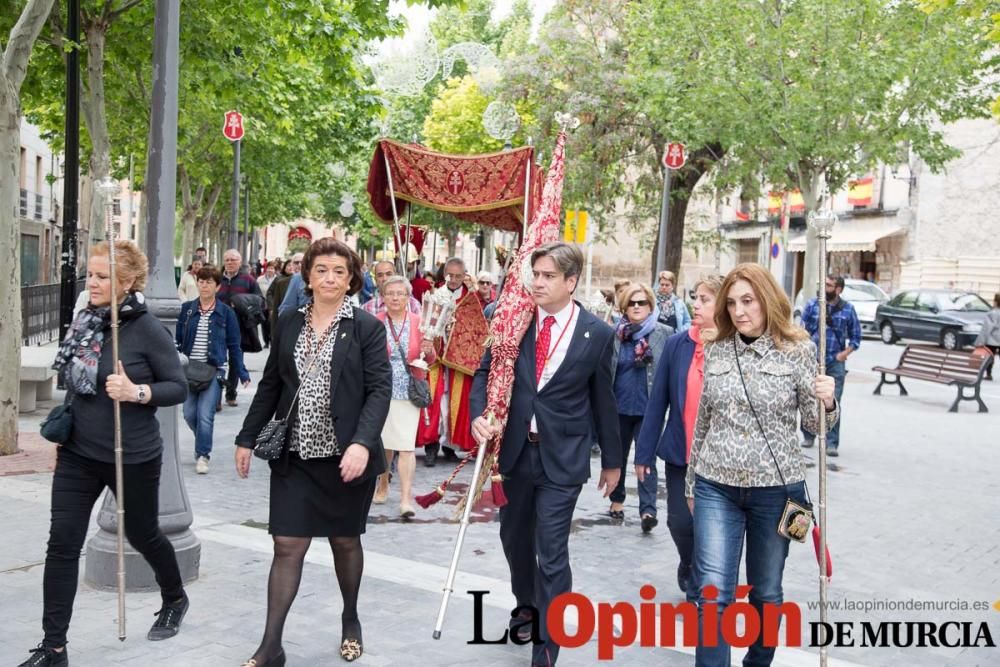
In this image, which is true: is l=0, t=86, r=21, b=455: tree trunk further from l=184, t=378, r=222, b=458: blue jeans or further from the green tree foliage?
the green tree foliage

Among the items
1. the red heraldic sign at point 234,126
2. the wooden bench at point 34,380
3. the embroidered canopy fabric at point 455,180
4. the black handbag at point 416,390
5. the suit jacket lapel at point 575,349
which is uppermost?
the red heraldic sign at point 234,126

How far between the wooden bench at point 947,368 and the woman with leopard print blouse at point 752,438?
12648 mm

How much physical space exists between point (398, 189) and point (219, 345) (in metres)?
2.50

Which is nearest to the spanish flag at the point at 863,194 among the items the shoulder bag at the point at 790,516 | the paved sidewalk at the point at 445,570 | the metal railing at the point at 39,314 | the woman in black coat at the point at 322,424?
the metal railing at the point at 39,314

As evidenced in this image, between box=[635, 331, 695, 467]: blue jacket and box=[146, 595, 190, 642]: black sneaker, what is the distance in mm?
2273

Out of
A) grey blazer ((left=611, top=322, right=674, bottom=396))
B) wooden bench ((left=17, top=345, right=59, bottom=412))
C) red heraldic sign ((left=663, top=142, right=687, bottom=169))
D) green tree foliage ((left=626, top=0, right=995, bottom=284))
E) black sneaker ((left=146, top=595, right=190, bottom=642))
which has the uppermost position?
green tree foliage ((left=626, top=0, right=995, bottom=284))

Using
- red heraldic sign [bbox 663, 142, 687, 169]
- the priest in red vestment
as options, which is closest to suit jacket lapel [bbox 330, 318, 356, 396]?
the priest in red vestment

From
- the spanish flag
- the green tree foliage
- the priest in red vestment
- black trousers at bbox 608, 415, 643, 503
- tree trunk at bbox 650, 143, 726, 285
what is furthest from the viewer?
the spanish flag

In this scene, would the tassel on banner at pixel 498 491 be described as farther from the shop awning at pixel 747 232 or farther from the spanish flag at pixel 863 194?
the shop awning at pixel 747 232

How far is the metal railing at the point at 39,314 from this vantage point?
1783 centimetres

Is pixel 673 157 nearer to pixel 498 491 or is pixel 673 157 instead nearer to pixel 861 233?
pixel 498 491

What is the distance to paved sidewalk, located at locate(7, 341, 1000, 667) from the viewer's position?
500 centimetres

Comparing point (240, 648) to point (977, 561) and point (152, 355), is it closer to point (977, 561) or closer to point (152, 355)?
point (152, 355)

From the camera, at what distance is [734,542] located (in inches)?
173
